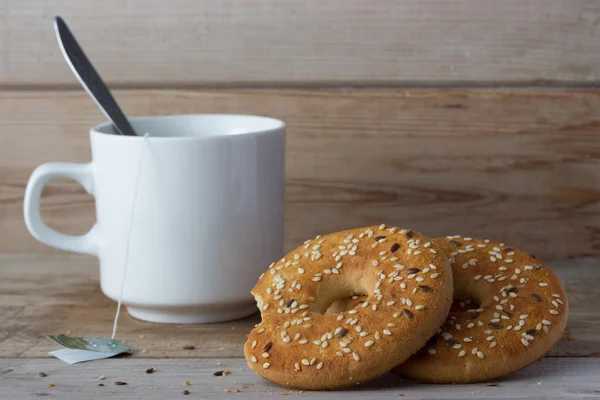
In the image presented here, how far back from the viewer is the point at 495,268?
70 centimetres

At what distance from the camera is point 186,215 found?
75 cm

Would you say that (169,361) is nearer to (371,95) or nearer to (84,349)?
(84,349)

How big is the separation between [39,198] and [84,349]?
190mm

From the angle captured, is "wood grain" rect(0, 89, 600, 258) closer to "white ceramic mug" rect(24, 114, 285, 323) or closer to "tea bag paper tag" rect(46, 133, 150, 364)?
"white ceramic mug" rect(24, 114, 285, 323)

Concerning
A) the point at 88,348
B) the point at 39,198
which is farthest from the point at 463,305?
the point at 39,198

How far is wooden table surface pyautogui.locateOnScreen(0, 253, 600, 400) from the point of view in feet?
2.01

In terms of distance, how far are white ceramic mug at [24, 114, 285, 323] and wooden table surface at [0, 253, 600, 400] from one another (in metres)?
0.04

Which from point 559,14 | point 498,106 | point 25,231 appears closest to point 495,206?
point 498,106

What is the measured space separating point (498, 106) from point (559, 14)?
0.13 m

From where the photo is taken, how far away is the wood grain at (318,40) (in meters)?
0.98

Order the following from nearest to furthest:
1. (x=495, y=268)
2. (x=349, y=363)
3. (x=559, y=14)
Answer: (x=349, y=363), (x=495, y=268), (x=559, y=14)

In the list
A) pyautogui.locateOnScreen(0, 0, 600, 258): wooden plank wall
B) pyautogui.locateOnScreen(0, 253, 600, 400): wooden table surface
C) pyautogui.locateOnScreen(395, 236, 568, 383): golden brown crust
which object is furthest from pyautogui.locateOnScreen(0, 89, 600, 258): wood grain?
pyautogui.locateOnScreen(395, 236, 568, 383): golden brown crust

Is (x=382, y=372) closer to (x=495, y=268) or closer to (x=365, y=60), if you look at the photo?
(x=495, y=268)

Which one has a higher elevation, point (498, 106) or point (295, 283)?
point (498, 106)
